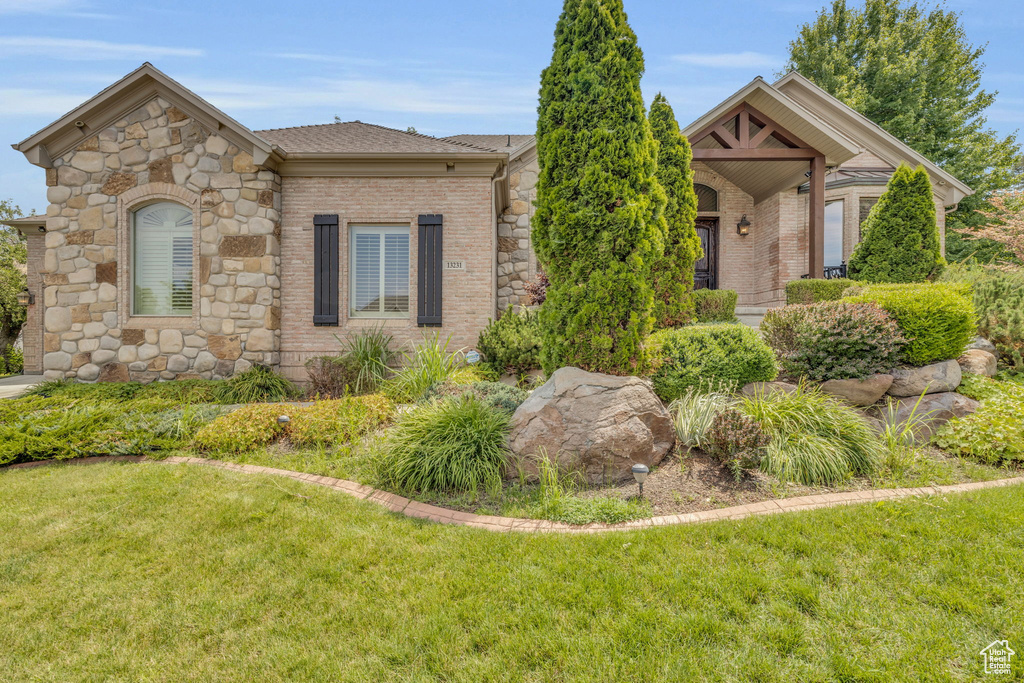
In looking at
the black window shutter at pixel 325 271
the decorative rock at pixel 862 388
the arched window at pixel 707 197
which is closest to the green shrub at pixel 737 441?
the decorative rock at pixel 862 388

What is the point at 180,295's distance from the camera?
824 cm

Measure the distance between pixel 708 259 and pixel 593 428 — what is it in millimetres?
11402

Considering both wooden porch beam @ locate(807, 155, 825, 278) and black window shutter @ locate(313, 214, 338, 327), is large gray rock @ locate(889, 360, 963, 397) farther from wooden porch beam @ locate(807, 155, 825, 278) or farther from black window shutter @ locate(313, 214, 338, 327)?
black window shutter @ locate(313, 214, 338, 327)

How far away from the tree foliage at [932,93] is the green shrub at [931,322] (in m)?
17.1

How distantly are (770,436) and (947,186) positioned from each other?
14.2 m

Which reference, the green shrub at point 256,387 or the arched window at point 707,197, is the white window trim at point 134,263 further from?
the arched window at point 707,197

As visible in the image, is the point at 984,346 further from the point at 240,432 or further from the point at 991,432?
the point at 240,432

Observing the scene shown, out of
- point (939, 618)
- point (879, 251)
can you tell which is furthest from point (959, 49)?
point (939, 618)

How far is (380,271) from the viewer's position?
850 cm

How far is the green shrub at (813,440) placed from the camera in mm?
3903

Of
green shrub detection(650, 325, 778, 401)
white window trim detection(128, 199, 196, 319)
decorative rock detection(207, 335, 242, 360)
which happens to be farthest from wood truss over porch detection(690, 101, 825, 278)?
white window trim detection(128, 199, 196, 319)

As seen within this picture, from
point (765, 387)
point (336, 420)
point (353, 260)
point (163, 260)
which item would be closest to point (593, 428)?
point (765, 387)

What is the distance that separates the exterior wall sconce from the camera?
13.2 meters

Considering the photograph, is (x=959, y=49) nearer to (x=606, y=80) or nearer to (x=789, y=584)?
(x=606, y=80)
